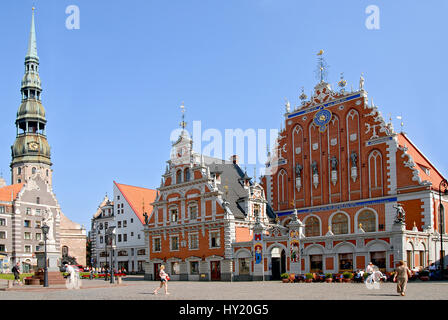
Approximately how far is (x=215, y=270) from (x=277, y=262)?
609 cm

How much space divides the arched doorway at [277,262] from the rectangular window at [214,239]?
17.8 ft

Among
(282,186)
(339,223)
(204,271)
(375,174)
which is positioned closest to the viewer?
(375,174)

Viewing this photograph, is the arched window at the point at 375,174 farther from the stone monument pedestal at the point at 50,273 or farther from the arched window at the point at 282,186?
the stone monument pedestal at the point at 50,273

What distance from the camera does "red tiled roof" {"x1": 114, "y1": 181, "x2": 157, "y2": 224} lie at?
72.8 m

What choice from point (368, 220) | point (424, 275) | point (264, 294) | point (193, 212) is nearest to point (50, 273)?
point (193, 212)

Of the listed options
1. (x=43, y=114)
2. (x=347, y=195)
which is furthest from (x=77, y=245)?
(x=347, y=195)

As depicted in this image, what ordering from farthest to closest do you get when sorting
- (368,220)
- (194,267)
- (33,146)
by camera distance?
1. (33,146)
2. (194,267)
3. (368,220)

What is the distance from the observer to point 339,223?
147 feet

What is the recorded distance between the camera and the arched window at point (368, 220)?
42.5m

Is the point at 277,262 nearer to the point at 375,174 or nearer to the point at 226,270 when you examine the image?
the point at 226,270

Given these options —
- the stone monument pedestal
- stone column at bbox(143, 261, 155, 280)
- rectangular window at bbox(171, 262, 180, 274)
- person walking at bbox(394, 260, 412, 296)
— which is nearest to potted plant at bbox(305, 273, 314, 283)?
person walking at bbox(394, 260, 412, 296)

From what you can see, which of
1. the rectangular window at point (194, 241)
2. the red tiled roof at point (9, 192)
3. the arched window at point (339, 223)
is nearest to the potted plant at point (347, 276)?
the arched window at point (339, 223)

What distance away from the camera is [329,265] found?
38.9 metres

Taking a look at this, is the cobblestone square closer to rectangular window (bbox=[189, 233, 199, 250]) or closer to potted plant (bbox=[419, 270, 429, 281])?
potted plant (bbox=[419, 270, 429, 281])
